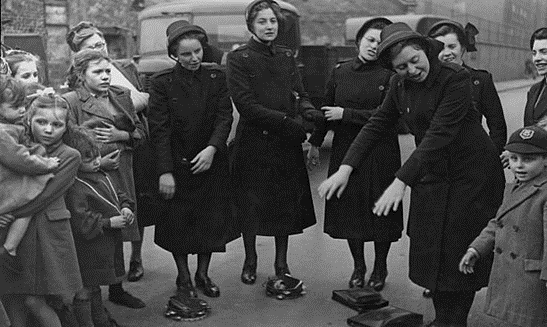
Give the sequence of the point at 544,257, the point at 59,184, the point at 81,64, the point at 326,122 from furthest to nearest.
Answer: the point at 326,122, the point at 81,64, the point at 59,184, the point at 544,257

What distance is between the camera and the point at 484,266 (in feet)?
11.8

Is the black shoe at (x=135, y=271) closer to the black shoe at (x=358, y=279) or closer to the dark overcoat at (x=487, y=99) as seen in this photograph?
the black shoe at (x=358, y=279)

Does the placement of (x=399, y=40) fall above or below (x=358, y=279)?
above

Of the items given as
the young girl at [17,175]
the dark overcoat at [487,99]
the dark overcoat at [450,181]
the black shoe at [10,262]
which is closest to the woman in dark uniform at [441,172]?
the dark overcoat at [450,181]

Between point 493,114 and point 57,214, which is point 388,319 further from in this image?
point 57,214

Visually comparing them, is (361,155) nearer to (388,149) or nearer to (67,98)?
(388,149)

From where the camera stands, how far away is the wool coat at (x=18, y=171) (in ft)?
10.1

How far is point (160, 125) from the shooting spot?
415cm

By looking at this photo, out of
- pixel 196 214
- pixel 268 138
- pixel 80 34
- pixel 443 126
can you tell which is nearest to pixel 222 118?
pixel 268 138

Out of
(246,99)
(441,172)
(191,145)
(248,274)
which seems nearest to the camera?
(441,172)

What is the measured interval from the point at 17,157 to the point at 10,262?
0.49 meters

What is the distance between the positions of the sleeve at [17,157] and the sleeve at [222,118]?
1300 millimetres

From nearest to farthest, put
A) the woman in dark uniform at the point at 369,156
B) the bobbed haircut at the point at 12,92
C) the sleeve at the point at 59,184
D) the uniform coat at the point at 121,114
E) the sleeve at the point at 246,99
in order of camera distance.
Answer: the sleeve at the point at 59,184 < the bobbed haircut at the point at 12,92 < the uniform coat at the point at 121,114 < the sleeve at the point at 246,99 < the woman in dark uniform at the point at 369,156

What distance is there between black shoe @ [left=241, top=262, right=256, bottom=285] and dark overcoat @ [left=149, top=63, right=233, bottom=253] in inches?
21.2
